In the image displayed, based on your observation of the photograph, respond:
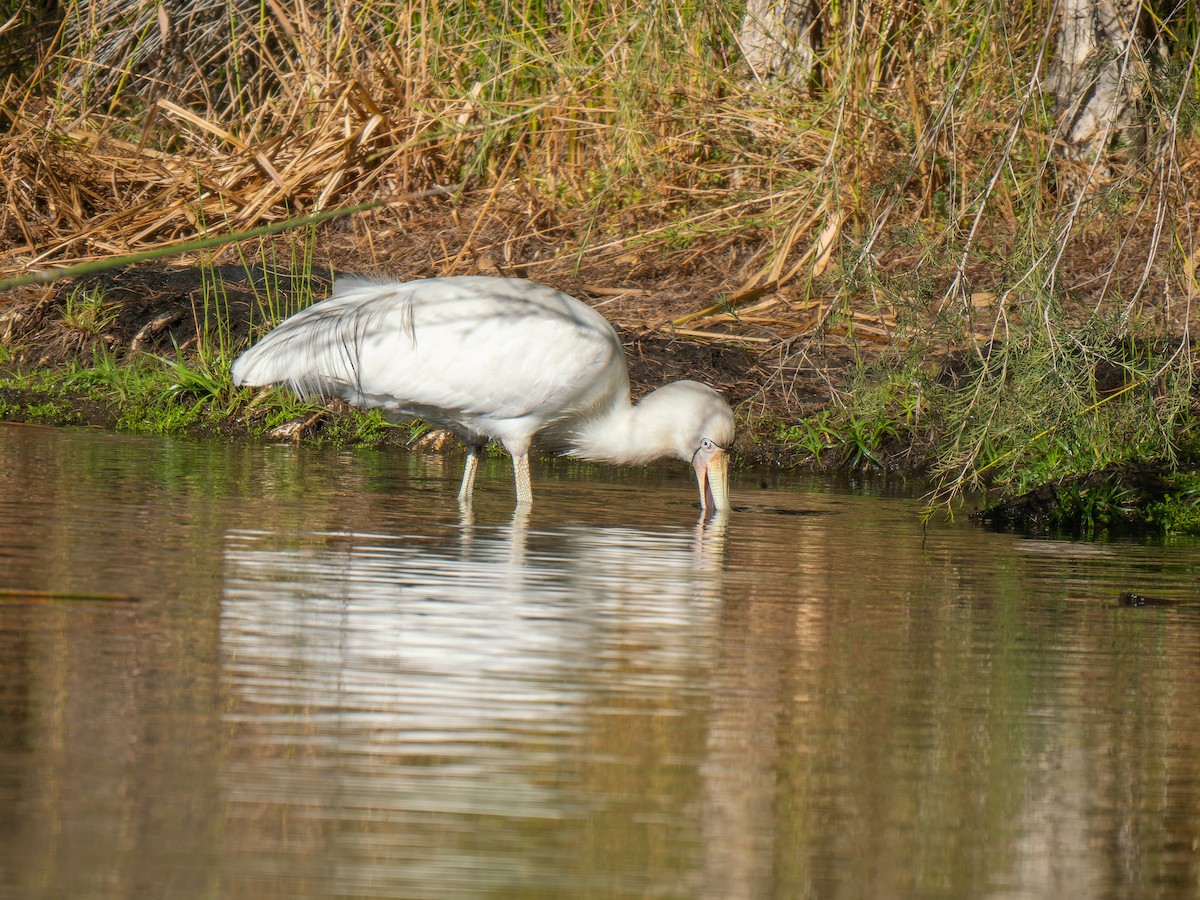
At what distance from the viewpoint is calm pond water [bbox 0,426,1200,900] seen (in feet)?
8.12

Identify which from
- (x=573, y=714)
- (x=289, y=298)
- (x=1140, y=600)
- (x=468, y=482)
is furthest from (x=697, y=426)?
(x=573, y=714)

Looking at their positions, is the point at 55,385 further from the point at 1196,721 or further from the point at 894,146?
the point at 1196,721

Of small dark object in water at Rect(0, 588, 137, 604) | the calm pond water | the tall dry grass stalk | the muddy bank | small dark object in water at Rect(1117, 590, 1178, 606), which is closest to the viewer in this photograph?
the calm pond water

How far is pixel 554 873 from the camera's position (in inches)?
94.0

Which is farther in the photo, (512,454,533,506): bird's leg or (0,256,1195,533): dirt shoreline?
(0,256,1195,533): dirt shoreline

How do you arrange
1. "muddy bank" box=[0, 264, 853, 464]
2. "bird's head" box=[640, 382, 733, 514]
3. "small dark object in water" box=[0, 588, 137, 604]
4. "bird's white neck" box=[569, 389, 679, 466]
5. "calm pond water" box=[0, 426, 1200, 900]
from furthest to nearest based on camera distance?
"muddy bank" box=[0, 264, 853, 464], "bird's white neck" box=[569, 389, 679, 466], "bird's head" box=[640, 382, 733, 514], "small dark object in water" box=[0, 588, 137, 604], "calm pond water" box=[0, 426, 1200, 900]

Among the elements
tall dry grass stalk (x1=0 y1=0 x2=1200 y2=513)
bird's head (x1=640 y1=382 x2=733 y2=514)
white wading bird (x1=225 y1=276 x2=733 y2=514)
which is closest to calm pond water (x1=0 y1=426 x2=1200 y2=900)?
bird's head (x1=640 y1=382 x2=733 y2=514)

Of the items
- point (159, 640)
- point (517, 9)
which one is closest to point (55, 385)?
point (517, 9)

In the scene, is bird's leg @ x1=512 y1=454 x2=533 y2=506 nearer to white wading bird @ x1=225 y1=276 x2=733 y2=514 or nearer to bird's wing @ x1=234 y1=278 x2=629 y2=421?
white wading bird @ x1=225 y1=276 x2=733 y2=514

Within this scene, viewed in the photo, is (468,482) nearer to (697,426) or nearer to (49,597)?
(697,426)

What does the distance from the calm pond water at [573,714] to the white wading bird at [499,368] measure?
1380 millimetres

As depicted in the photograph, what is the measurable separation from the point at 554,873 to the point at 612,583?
2.67m

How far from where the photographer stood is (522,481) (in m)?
7.39

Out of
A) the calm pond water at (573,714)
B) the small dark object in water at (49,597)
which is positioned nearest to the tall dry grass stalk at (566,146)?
the calm pond water at (573,714)
